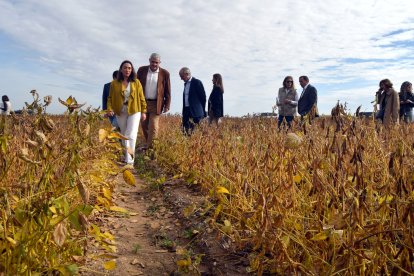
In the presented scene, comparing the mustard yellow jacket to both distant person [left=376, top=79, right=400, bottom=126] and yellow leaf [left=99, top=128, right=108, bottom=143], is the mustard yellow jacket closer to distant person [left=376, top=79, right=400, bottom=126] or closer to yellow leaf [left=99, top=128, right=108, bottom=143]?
yellow leaf [left=99, top=128, right=108, bottom=143]

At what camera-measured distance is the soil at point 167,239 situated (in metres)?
2.39

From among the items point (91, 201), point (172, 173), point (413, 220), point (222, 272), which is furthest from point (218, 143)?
point (413, 220)

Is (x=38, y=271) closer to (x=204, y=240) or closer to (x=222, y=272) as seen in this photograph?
(x=222, y=272)

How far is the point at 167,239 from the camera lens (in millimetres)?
3002

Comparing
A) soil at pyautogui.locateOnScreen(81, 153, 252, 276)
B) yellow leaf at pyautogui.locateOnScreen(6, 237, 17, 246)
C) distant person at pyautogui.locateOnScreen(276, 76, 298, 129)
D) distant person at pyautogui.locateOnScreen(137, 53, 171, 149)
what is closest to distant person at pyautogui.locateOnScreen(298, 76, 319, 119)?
distant person at pyautogui.locateOnScreen(276, 76, 298, 129)

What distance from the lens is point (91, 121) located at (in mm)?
2455

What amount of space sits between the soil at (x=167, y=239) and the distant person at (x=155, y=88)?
246cm

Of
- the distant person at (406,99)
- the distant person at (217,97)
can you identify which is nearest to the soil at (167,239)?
the distant person at (217,97)

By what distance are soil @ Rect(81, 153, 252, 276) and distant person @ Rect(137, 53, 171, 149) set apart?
96.8 inches

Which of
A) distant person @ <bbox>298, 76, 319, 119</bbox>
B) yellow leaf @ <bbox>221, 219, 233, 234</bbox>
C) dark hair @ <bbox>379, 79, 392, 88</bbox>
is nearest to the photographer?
yellow leaf @ <bbox>221, 219, 233, 234</bbox>

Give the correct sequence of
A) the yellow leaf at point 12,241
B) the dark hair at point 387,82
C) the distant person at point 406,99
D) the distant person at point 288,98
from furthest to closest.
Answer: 1. the distant person at point 406,99
2. the distant person at point 288,98
3. the dark hair at point 387,82
4. the yellow leaf at point 12,241

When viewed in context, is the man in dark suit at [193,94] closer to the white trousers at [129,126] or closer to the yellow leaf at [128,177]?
the white trousers at [129,126]

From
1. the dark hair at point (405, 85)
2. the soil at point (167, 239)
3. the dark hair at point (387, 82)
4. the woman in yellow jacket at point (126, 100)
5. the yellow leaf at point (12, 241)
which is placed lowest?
the soil at point (167, 239)

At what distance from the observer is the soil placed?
7.84 ft
